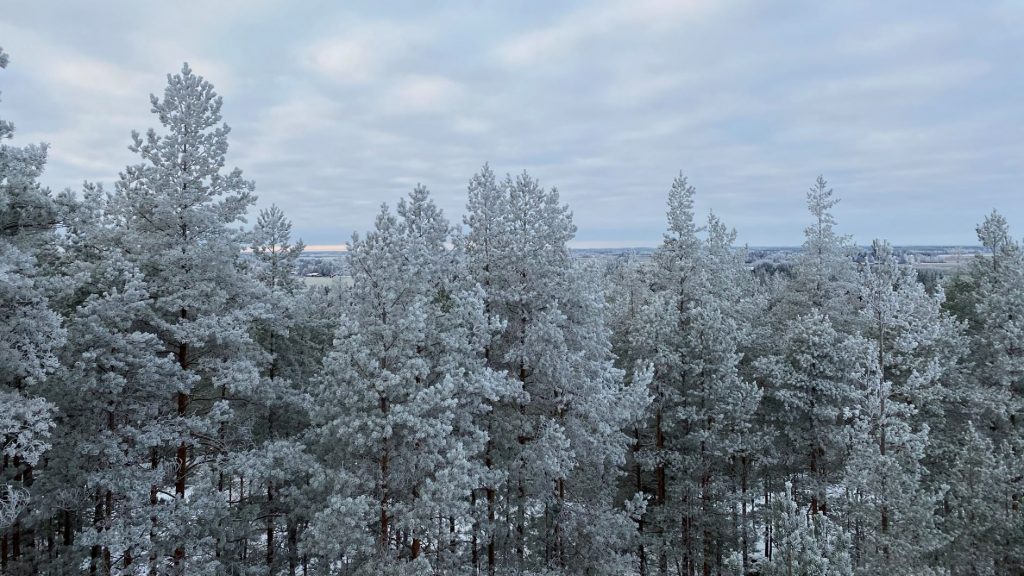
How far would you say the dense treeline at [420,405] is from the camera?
10391mm

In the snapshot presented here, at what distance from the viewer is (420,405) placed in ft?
34.3

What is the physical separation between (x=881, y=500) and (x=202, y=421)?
16.4 metres

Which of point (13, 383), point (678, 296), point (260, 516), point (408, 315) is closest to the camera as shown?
point (408, 315)

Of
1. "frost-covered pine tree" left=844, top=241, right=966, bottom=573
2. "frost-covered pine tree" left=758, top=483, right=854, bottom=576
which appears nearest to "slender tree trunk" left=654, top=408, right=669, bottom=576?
"frost-covered pine tree" left=844, top=241, right=966, bottom=573

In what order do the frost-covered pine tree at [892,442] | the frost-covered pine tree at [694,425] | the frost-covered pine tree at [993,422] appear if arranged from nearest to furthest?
the frost-covered pine tree at [892,442] → the frost-covered pine tree at [993,422] → the frost-covered pine tree at [694,425]

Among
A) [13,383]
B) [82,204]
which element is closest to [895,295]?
[82,204]

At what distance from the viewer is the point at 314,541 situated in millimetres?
10094

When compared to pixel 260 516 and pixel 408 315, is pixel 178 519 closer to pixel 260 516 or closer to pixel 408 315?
pixel 260 516

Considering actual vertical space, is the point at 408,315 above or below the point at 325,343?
above

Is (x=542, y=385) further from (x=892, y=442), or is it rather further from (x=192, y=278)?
(x=892, y=442)

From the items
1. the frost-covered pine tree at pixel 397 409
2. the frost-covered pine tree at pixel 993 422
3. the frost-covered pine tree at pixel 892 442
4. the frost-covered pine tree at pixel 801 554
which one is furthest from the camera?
the frost-covered pine tree at pixel 993 422

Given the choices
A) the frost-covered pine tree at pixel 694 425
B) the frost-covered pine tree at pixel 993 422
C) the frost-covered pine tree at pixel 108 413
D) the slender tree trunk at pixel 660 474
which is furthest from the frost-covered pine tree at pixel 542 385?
the frost-covered pine tree at pixel 993 422

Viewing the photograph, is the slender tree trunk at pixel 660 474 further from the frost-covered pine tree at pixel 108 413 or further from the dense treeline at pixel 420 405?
the frost-covered pine tree at pixel 108 413

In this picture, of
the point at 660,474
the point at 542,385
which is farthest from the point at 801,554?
the point at 660,474
